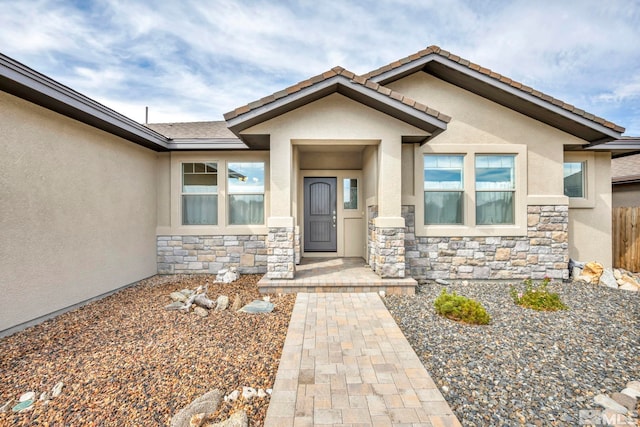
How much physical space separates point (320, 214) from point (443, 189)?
3278 mm

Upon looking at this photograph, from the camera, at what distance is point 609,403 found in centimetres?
217

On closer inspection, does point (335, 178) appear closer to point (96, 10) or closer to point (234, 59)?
point (96, 10)

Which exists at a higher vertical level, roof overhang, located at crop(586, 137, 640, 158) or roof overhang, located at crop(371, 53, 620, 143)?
roof overhang, located at crop(371, 53, 620, 143)

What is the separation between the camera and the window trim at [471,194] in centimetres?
588

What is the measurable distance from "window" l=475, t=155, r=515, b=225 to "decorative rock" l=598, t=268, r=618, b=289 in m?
2.04

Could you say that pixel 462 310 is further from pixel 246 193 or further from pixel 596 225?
pixel 596 225

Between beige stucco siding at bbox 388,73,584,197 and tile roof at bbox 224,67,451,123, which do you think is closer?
tile roof at bbox 224,67,451,123

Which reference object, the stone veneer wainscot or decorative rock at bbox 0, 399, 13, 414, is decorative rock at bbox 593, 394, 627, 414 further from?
decorative rock at bbox 0, 399, 13, 414

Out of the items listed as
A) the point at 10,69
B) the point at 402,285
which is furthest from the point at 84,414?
the point at 402,285

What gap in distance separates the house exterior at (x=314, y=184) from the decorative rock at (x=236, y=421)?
308 centimetres

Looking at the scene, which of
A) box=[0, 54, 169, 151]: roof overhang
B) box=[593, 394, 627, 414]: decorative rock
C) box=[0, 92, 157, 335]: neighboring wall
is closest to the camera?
box=[593, 394, 627, 414]: decorative rock

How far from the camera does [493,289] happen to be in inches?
212

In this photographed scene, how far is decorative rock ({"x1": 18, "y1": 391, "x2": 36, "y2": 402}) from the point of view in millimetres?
2286

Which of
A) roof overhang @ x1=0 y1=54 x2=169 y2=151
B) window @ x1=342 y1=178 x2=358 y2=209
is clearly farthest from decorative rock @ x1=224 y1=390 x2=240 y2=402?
window @ x1=342 y1=178 x2=358 y2=209
